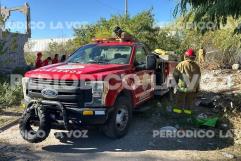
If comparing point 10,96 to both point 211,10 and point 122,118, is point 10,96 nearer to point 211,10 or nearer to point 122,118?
point 122,118

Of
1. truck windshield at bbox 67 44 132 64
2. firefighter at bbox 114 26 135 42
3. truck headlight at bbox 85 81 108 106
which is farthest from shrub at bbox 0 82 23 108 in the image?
truck headlight at bbox 85 81 108 106

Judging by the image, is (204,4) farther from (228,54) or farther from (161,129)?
(228,54)

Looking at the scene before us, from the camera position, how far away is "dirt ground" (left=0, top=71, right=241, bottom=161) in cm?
756

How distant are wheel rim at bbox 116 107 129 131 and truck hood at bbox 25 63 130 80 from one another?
2.74 ft

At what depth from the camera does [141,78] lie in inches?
375

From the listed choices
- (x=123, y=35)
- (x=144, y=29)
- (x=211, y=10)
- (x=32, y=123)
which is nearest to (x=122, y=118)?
(x=32, y=123)

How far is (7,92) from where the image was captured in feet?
40.9

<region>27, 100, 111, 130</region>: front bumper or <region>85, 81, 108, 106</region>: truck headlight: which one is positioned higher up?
<region>85, 81, 108, 106</region>: truck headlight

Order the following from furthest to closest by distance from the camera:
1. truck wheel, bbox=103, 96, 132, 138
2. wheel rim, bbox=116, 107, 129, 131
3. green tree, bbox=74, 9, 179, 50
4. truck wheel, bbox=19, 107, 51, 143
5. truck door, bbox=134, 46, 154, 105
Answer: green tree, bbox=74, 9, 179, 50, truck door, bbox=134, 46, 154, 105, wheel rim, bbox=116, 107, 129, 131, truck wheel, bbox=103, 96, 132, 138, truck wheel, bbox=19, 107, 51, 143

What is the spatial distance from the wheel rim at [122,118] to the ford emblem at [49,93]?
137 cm

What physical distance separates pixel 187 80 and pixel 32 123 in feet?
12.6

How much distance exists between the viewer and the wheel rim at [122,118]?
834 cm

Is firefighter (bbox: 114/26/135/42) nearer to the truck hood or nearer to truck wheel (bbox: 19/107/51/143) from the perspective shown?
the truck hood

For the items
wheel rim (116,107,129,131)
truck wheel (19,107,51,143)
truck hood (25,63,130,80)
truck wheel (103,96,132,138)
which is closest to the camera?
truck wheel (19,107,51,143)
